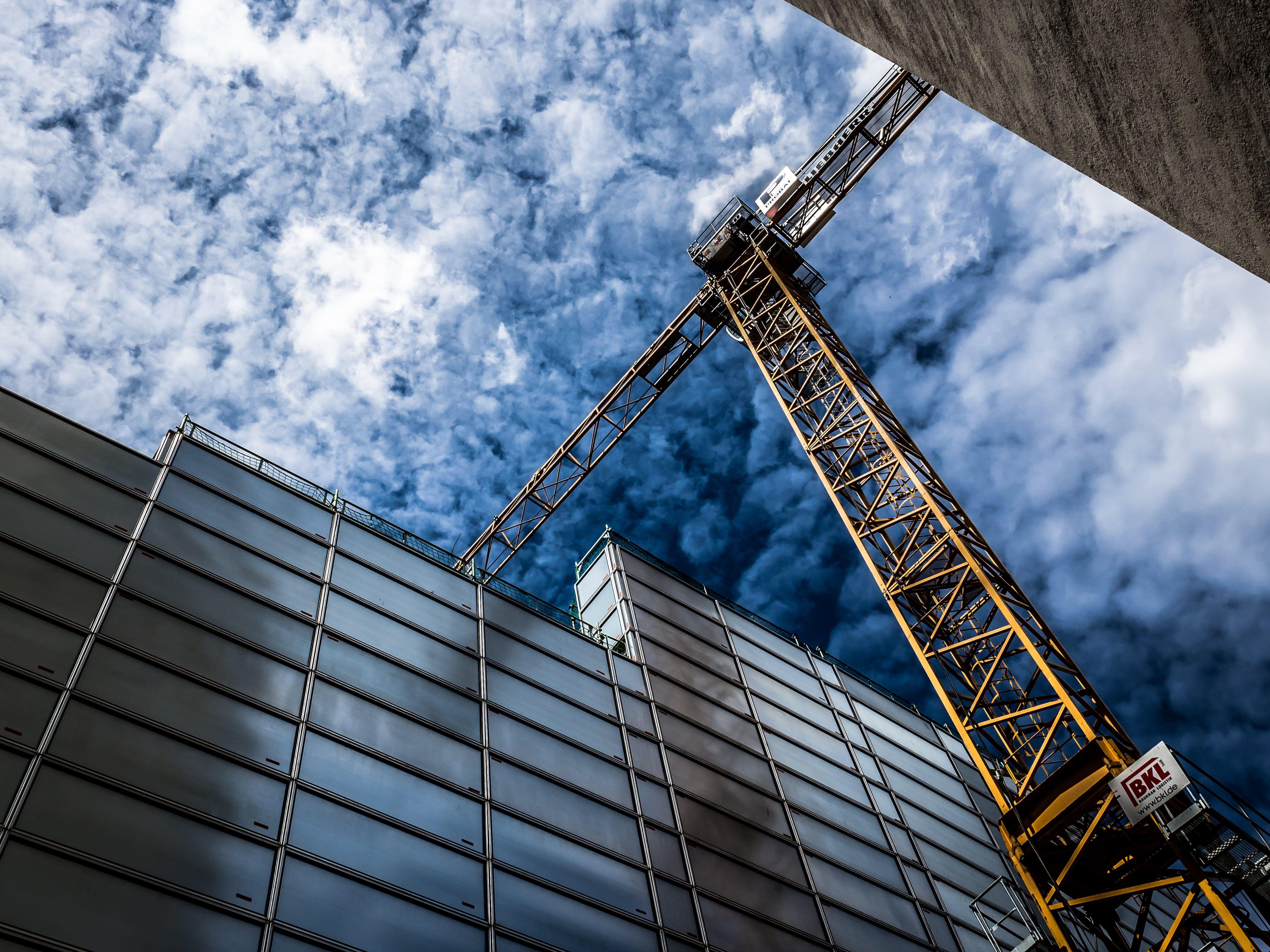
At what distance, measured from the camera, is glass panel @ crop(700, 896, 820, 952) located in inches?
705

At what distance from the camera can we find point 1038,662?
66.8 feet

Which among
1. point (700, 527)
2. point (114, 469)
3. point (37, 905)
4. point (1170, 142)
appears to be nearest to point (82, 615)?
point (114, 469)

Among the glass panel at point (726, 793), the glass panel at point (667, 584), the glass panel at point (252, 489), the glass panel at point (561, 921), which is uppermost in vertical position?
the glass panel at point (667, 584)

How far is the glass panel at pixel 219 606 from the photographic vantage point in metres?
15.5

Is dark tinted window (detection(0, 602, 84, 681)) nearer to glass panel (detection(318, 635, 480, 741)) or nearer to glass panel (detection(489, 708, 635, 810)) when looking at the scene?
glass panel (detection(318, 635, 480, 741))

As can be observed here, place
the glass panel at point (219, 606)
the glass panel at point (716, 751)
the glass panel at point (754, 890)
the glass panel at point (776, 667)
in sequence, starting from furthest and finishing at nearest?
the glass panel at point (776, 667) → the glass panel at point (716, 751) → the glass panel at point (754, 890) → the glass panel at point (219, 606)

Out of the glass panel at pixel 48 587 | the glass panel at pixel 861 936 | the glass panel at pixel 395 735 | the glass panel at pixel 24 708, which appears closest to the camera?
the glass panel at pixel 24 708

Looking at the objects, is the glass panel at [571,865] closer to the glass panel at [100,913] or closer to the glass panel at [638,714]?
the glass panel at [638,714]

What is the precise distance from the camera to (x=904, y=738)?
2895cm

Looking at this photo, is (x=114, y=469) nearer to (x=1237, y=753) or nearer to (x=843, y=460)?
(x=843, y=460)

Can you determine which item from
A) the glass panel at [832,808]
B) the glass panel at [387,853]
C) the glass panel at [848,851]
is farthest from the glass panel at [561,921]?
the glass panel at [832,808]

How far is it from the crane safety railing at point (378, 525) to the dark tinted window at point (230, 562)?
2.45 metres

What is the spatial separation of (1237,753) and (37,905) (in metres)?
82.0

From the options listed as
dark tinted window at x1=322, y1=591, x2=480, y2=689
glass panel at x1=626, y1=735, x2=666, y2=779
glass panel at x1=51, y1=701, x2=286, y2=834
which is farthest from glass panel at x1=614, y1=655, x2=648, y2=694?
glass panel at x1=51, y1=701, x2=286, y2=834
